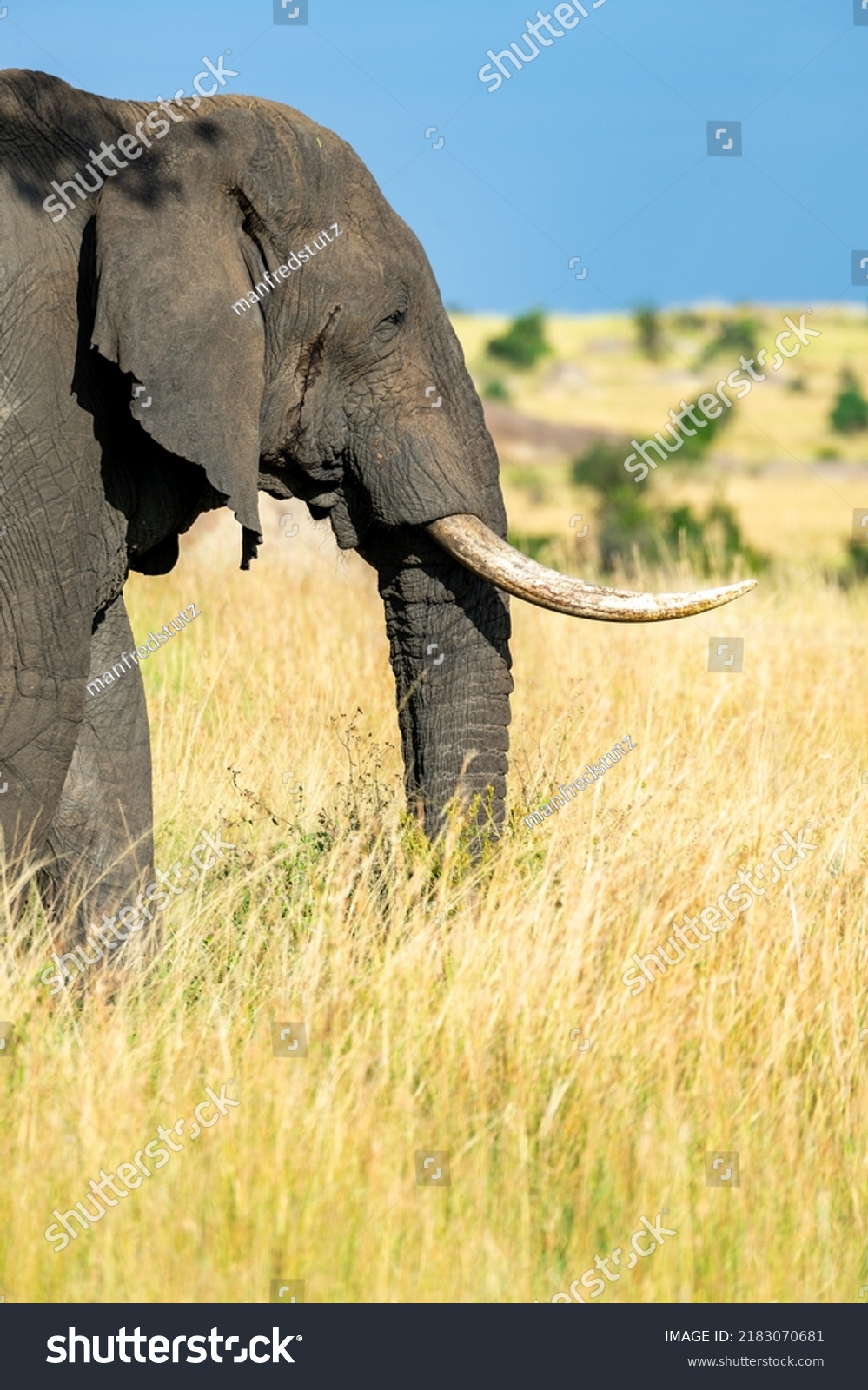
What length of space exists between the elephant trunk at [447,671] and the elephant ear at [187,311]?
740 millimetres

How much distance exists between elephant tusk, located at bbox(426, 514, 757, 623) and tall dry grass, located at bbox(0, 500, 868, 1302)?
3.10 feet

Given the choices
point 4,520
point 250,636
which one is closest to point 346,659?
point 250,636

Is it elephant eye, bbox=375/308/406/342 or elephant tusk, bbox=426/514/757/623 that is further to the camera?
elephant eye, bbox=375/308/406/342

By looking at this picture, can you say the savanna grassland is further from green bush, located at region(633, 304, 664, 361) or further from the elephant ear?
green bush, located at region(633, 304, 664, 361)

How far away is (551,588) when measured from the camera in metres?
5.66

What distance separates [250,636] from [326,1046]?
5.32 meters

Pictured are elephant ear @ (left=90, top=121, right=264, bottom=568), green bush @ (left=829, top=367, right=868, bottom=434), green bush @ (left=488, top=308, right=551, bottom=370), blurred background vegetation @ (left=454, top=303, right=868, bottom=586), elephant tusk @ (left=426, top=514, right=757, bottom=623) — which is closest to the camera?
elephant ear @ (left=90, top=121, right=264, bottom=568)

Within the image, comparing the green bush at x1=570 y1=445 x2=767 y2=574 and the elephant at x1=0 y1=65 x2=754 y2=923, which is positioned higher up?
the green bush at x1=570 y1=445 x2=767 y2=574

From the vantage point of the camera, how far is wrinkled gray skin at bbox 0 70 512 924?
5.17 metres

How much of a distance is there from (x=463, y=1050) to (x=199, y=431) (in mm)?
2033

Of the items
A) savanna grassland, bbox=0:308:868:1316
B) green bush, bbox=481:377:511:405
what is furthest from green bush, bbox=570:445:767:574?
green bush, bbox=481:377:511:405

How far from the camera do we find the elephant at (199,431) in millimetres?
5184

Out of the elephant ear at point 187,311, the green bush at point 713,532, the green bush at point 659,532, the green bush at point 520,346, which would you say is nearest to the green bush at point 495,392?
the green bush at point 520,346
